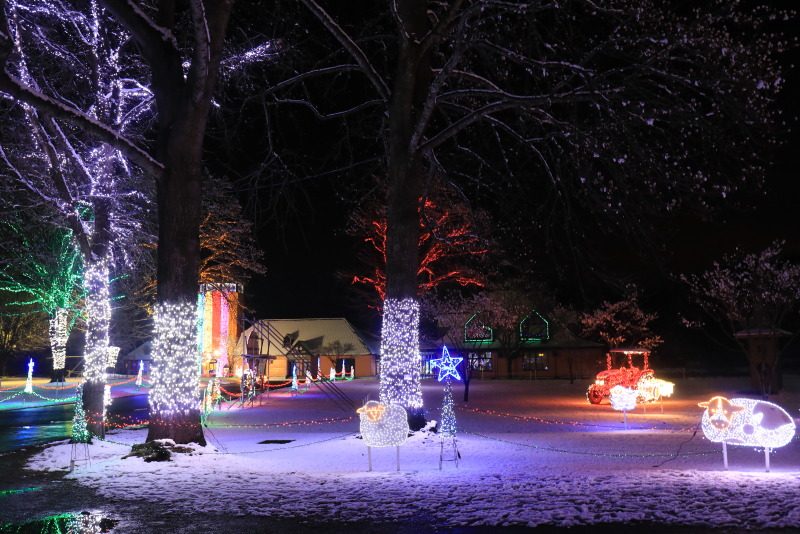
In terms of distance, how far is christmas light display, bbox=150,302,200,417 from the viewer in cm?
1248

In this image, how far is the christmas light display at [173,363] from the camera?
12.5 m

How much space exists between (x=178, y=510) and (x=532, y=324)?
4823cm

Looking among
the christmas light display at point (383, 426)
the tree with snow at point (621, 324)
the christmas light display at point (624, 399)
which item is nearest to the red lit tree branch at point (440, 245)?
the christmas light display at point (624, 399)

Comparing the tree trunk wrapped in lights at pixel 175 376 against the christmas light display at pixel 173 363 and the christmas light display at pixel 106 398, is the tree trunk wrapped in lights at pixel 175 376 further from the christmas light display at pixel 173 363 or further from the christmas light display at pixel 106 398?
the christmas light display at pixel 106 398

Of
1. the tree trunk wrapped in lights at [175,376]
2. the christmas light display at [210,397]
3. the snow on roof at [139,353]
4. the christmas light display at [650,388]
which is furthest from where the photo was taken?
the snow on roof at [139,353]

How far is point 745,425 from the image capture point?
1044 cm

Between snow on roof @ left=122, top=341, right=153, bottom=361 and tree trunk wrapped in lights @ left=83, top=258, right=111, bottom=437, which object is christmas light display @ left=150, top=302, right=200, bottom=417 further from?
snow on roof @ left=122, top=341, right=153, bottom=361

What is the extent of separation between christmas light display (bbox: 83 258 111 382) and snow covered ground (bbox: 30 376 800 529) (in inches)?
62.4

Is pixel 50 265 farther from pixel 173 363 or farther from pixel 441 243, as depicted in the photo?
pixel 441 243

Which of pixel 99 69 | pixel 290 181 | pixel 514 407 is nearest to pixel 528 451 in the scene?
pixel 290 181

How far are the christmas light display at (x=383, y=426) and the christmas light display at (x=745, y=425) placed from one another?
15.2 ft

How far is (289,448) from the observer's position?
1383 cm

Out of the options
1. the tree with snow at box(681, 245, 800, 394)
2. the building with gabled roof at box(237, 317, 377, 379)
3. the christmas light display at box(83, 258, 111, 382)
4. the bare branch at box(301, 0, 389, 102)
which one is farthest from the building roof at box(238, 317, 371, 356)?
the bare branch at box(301, 0, 389, 102)

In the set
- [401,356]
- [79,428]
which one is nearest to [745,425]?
[401,356]
